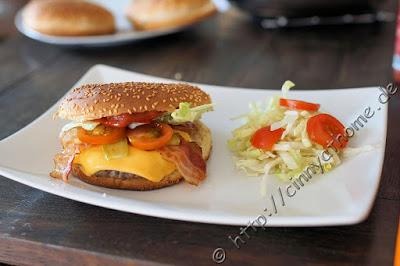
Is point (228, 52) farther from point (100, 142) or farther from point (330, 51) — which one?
point (100, 142)

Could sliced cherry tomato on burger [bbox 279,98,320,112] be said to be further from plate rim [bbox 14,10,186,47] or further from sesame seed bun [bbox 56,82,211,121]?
plate rim [bbox 14,10,186,47]

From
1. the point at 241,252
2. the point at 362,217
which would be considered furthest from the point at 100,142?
the point at 362,217

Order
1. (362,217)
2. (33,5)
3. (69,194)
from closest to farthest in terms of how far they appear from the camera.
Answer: (362,217), (69,194), (33,5)

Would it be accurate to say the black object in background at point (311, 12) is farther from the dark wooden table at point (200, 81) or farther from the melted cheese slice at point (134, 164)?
the melted cheese slice at point (134, 164)

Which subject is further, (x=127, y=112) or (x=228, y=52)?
(x=228, y=52)

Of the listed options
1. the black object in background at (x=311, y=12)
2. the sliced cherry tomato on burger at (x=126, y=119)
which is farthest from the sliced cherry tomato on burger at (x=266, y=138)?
the black object in background at (x=311, y=12)

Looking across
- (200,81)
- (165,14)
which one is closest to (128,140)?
(200,81)
